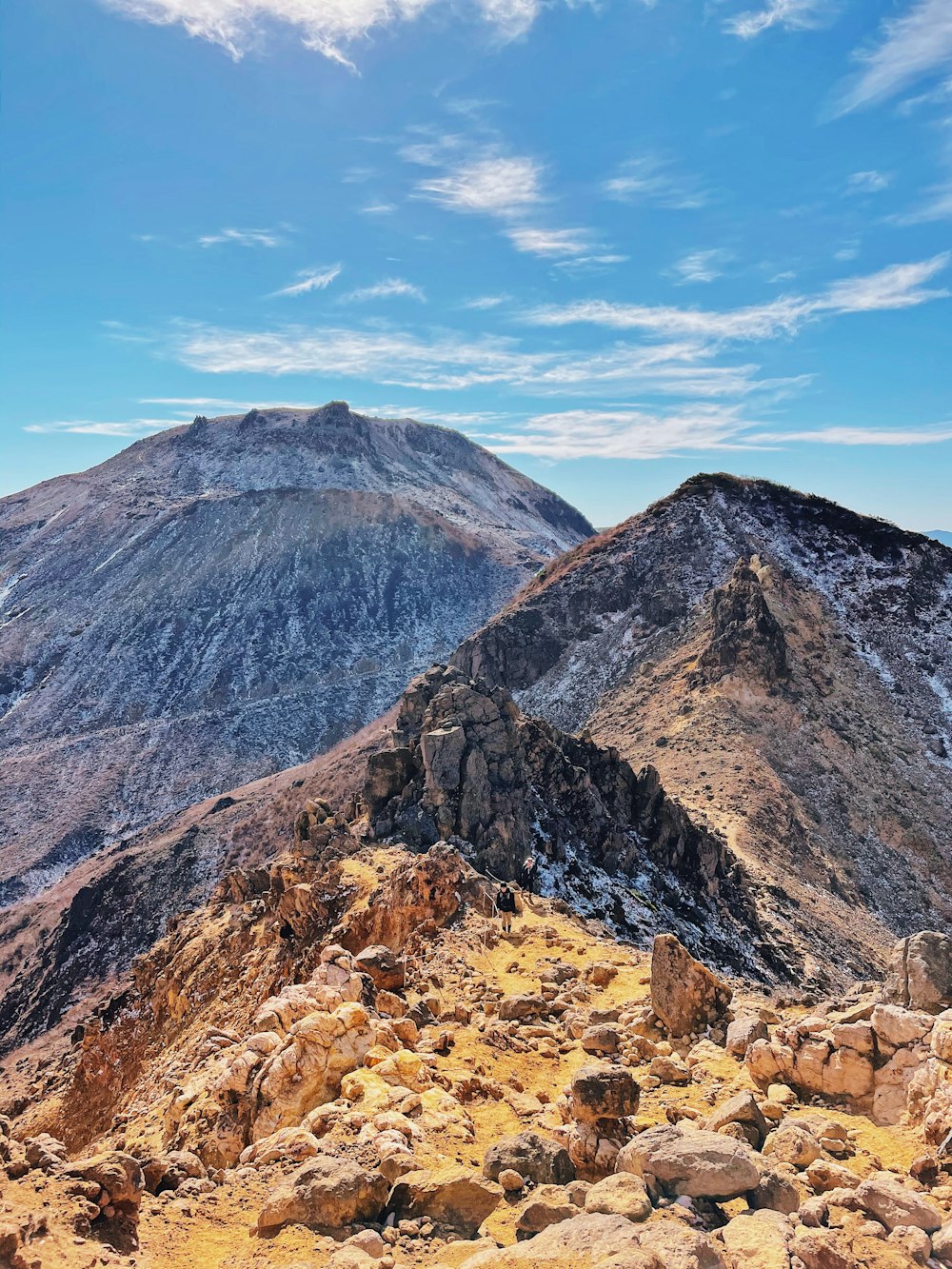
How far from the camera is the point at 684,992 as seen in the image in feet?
40.5

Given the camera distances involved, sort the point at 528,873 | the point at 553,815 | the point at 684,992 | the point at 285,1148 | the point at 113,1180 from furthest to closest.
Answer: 1. the point at 553,815
2. the point at 528,873
3. the point at 684,992
4. the point at 285,1148
5. the point at 113,1180

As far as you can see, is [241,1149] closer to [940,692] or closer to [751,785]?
[751,785]

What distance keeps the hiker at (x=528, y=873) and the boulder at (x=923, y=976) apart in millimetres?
14813

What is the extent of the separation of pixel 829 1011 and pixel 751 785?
125 feet

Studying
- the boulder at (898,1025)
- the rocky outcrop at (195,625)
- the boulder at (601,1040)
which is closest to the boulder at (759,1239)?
the boulder at (898,1025)

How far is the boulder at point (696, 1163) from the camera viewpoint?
6953mm

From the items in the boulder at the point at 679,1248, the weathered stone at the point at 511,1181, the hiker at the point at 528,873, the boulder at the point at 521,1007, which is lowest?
the hiker at the point at 528,873

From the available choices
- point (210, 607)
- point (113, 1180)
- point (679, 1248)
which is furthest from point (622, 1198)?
point (210, 607)

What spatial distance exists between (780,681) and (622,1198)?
54.3 meters

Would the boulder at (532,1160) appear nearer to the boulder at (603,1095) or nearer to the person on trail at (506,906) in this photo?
the boulder at (603,1095)

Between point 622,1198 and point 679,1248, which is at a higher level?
point 679,1248

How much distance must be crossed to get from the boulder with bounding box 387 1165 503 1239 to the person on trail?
1178 centimetres

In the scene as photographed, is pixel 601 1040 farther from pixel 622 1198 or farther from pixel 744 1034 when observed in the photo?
pixel 622 1198

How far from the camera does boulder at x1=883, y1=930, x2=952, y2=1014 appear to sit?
32.9ft
